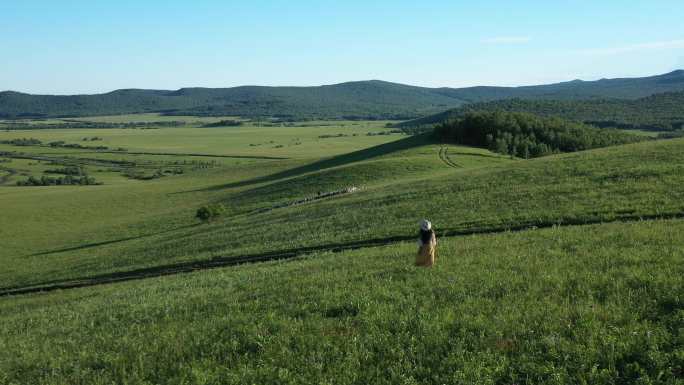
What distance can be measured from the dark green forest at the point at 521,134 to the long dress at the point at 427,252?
267 ft

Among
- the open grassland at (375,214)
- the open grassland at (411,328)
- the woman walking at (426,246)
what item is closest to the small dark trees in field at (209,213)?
the open grassland at (375,214)

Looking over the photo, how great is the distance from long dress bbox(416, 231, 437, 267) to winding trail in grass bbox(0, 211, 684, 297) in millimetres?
10105

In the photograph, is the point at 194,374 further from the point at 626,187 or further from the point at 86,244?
the point at 86,244

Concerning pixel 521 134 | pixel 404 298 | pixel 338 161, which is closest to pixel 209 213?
pixel 404 298

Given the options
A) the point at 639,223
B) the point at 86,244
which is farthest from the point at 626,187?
the point at 86,244

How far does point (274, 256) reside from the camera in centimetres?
3064

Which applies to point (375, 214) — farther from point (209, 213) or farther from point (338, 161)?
point (338, 161)

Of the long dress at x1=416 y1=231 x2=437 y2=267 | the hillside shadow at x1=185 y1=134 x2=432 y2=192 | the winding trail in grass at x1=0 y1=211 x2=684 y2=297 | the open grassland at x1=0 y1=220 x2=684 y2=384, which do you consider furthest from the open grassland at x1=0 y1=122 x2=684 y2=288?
the hillside shadow at x1=185 y1=134 x2=432 y2=192

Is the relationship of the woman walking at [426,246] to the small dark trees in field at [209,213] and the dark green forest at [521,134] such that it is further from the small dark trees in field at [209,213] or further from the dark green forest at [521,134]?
the dark green forest at [521,134]

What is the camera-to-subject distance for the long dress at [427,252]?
18.1 m

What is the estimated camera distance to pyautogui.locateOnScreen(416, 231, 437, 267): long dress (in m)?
18.1

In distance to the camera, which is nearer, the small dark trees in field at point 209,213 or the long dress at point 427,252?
the long dress at point 427,252

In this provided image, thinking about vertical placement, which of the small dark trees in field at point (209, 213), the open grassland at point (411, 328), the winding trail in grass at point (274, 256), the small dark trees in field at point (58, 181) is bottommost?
the small dark trees in field at point (58, 181)

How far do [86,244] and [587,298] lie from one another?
56047 mm
